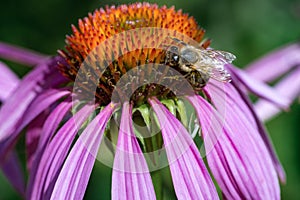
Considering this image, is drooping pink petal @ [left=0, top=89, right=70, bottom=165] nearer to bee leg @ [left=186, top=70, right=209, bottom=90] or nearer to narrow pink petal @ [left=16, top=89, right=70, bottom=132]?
narrow pink petal @ [left=16, top=89, right=70, bottom=132]

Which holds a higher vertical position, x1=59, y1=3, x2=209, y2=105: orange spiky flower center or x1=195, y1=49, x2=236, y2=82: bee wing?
x1=59, y1=3, x2=209, y2=105: orange spiky flower center

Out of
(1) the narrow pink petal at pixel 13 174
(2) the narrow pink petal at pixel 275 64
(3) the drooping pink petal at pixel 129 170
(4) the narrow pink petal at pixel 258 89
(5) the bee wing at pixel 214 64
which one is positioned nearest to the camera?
(3) the drooping pink petal at pixel 129 170

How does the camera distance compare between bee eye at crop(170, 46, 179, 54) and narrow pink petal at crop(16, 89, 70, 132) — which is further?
narrow pink petal at crop(16, 89, 70, 132)

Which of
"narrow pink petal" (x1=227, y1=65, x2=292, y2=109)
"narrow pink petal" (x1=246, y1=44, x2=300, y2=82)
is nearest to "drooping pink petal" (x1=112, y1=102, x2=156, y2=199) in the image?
"narrow pink petal" (x1=227, y1=65, x2=292, y2=109)

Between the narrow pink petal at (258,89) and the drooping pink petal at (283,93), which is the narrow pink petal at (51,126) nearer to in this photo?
the narrow pink petal at (258,89)

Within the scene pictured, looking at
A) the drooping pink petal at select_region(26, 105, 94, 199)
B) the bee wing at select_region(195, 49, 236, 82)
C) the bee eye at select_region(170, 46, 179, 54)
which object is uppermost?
the bee eye at select_region(170, 46, 179, 54)

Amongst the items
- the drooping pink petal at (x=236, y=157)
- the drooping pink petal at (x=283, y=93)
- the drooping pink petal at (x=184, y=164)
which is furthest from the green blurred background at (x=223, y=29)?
the drooping pink petal at (x=184, y=164)

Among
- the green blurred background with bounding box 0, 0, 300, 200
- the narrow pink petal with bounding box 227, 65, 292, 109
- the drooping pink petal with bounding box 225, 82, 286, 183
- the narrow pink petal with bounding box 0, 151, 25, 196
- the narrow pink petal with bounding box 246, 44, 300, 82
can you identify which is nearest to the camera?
the drooping pink petal with bounding box 225, 82, 286, 183

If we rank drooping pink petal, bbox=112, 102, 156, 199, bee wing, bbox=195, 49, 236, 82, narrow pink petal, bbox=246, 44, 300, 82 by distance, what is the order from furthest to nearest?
narrow pink petal, bbox=246, 44, 300, 82
bee wing, bbox=195, 49, 236, 82
drooping pink petal, bbox=112, 102, 156, 199
